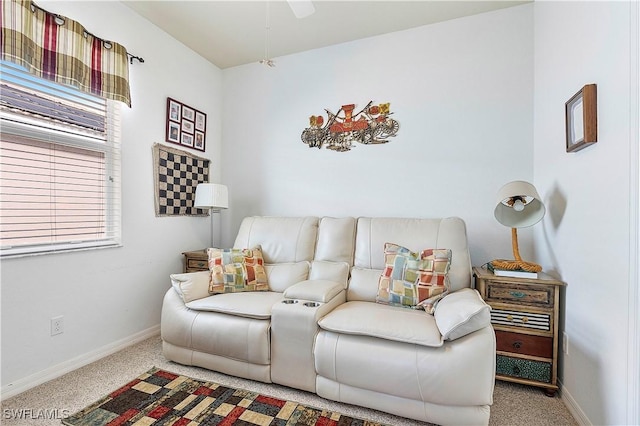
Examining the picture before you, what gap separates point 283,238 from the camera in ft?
8.53

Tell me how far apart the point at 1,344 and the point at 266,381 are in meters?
1.54

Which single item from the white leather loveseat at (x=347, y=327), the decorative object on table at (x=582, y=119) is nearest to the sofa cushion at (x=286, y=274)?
the white leather loveseat at (x=347, y=327)

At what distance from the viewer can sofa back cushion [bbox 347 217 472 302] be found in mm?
2092

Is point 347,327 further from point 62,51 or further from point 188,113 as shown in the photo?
point 188,113

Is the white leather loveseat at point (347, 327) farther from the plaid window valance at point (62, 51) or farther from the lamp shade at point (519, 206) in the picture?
the plaid window valance at point (62, 51)

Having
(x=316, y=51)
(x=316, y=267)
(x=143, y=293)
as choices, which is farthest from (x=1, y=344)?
(x=316, y=51)

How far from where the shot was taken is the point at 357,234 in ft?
8.05

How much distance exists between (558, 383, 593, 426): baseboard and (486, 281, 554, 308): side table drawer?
0.49 meters

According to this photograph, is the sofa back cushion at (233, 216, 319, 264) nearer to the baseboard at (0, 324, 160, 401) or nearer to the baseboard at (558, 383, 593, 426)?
the baseboard at (0, 324, 160, 401)

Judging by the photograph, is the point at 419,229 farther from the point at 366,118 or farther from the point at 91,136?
the point at 91,136

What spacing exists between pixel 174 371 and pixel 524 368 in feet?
7.41

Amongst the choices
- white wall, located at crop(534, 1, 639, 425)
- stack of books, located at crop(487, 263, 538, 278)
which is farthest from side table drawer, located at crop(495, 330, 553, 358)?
stack of books, located at crop(487, 263, 538, 278)

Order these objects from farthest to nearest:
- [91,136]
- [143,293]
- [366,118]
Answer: [366,118] < [143,293] < [91,136]

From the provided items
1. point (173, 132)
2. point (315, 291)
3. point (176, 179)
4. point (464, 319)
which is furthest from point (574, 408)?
point (173, 132)
